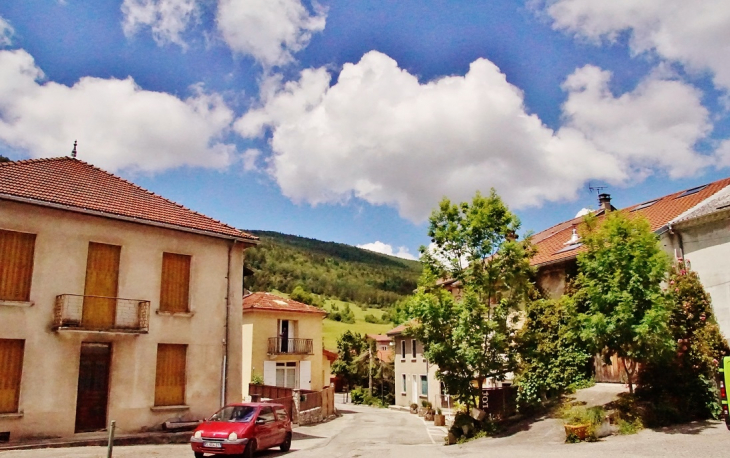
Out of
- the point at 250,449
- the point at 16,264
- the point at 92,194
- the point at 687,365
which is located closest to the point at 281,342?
the point at 92,194

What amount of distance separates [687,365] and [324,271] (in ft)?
378

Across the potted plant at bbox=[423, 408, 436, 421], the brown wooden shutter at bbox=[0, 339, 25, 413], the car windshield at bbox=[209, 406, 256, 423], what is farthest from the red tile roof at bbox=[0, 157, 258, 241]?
the potted plant at bbox=[423, 408, 436, 421]

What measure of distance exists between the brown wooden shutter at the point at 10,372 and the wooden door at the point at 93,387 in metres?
1.73

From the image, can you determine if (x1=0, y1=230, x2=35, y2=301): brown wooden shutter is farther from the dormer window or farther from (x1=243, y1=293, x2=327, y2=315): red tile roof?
the dormer window

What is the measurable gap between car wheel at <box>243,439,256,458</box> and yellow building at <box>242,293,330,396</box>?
59.2ft

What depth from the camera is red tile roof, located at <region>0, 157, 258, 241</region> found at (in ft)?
55.0

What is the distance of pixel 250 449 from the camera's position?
14273 mm

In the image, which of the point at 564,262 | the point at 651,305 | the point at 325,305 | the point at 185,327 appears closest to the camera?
the point at 651,305

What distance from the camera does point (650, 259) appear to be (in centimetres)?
1622

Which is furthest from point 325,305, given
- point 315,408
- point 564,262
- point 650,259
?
point 650,259

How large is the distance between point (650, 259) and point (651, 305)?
134 cm

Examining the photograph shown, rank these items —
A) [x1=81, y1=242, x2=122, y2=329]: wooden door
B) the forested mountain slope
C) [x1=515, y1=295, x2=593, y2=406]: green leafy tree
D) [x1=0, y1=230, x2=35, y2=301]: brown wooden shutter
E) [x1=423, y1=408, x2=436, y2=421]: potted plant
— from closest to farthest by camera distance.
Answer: [x1=0, y1=230, x2=35, y2=301]: brown wooden shutter
[x1=81, y1=242, x2=122, y2=329]: wooden door
[x1=515, y1=295, x2=593, y2=406]: green leafy tree
[x1=423, y1=408, x2=436, y2=421]: potted plant
the forested mountain slope

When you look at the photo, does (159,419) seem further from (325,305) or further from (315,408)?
(325,305)

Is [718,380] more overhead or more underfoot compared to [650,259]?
more underfoot
